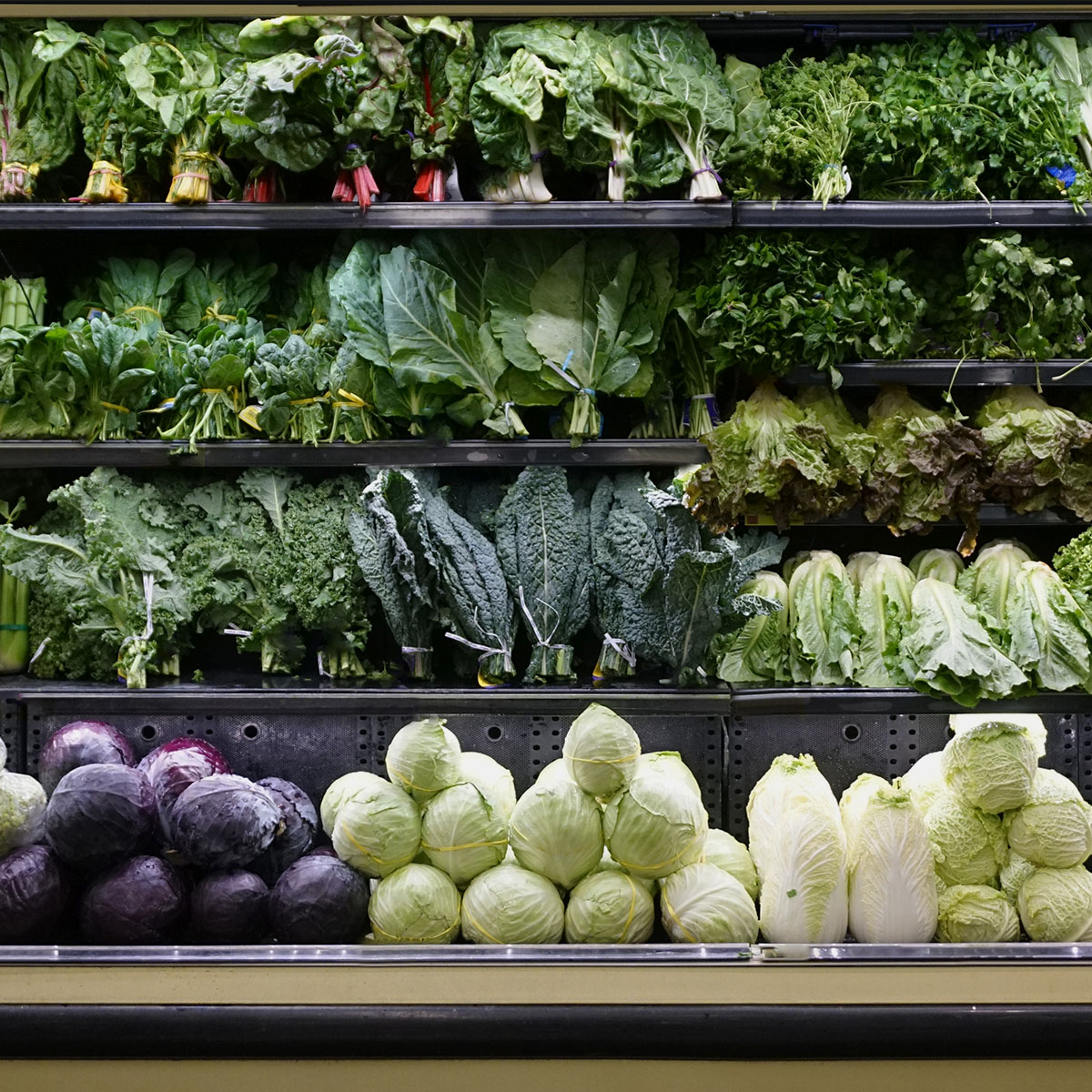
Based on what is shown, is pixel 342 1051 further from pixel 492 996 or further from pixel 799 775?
pixel 799 775

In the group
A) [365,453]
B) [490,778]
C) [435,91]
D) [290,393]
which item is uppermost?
[435,91]

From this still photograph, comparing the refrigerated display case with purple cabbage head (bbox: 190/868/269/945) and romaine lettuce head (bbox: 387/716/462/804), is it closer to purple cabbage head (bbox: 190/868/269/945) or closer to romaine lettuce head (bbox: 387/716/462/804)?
purple cabbage head (bbox: 190/868/269/945)

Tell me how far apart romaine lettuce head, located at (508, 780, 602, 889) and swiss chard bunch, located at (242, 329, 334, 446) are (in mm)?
1215

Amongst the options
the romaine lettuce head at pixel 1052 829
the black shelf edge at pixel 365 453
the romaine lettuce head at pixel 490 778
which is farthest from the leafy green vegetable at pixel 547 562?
the romaine lettuce head at pixel 1052 829

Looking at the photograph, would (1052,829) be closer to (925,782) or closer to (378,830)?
(925,782)

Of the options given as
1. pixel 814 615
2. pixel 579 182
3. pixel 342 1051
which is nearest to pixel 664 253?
pixel 579 182

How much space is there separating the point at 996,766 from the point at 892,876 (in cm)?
41

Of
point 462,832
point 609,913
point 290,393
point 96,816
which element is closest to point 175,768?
point 96,816

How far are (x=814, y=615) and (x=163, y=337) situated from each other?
213 centimetres

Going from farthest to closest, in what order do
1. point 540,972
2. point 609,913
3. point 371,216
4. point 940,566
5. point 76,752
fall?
1. point 940,566
2. point 371,216
3. point 76,752
4. point 609,913
5. point 540,972

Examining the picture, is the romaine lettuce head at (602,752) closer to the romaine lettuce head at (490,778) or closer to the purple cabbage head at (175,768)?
the romaine lettuce head at (490,778)

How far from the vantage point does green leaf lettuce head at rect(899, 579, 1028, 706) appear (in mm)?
2771

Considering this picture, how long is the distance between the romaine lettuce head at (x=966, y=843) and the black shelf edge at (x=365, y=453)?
1202 mm

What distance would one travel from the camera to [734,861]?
2781 mm
